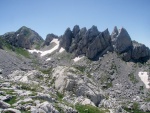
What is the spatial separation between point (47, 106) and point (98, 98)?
49.8 m

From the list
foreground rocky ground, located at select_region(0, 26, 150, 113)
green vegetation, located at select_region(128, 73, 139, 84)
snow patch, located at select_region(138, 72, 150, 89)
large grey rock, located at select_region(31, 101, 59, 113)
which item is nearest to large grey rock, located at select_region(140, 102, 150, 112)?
foreground rocky ground, located at select_region(0, 26, 150, 113)

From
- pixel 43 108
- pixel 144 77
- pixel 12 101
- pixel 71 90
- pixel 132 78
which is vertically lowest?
pixel 43 108

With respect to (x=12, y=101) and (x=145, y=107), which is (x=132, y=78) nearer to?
(x=145, y=107)

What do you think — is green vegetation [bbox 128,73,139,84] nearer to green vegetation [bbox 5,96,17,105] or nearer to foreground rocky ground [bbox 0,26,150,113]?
foreground rocky ground [bbox 0,26,150,113]

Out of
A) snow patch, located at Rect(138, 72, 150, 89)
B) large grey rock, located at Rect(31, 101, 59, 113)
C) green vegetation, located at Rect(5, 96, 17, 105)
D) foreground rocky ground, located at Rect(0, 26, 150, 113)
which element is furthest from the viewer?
snow patch, located at Rect(138, 72, 150, 89)

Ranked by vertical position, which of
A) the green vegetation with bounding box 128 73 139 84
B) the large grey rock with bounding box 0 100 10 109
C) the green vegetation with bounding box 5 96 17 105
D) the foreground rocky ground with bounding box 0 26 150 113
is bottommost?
the large grey rock with bounding box 0 100 10 109

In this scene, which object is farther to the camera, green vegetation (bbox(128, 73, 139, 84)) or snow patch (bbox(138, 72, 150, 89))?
green vegetation (bbox(128, 73, 139, 84))

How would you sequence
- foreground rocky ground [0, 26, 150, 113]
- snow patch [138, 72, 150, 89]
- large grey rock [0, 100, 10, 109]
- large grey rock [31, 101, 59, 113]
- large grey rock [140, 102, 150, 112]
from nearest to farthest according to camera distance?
1. large grey rock [31, 101, 59, 113]
2. large grey rock [0, 100, 10, 109]
3. foreground rocky ground [0, 26, 150, 113]
4. large grey rock [140, 102, 150, 112]
5. snow patch [138, 72, 150, 89]

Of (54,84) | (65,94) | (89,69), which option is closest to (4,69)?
(54,84)

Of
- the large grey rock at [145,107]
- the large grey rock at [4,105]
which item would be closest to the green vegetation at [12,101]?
the large grey rock at [4,105]

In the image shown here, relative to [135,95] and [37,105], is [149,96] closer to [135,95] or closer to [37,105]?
[135,95]

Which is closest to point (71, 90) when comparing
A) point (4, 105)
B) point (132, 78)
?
point (4, 105)

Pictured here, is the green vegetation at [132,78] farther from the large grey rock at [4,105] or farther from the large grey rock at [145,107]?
the large grey rock at [4,105]

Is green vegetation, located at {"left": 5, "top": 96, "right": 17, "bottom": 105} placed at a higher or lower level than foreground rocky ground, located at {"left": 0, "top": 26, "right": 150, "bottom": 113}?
lower
